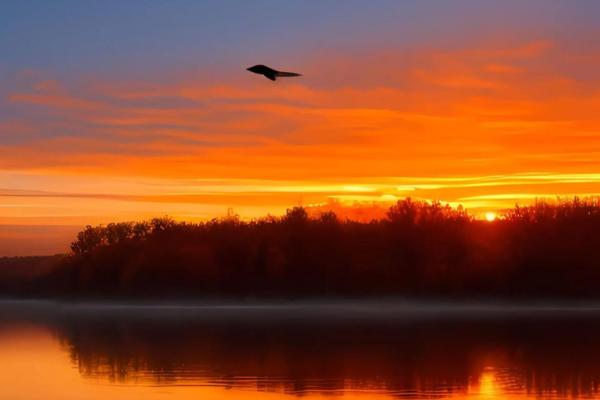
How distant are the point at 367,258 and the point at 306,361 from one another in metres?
78.8

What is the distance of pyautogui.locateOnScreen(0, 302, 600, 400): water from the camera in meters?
37.0

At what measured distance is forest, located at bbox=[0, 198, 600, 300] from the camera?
12019 centimetres

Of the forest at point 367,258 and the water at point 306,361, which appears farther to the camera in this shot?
the forest at point 367,258

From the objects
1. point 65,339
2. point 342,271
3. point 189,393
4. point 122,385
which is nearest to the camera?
point 189,393

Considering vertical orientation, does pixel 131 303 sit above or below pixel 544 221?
below

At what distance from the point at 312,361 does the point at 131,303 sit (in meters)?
90.0

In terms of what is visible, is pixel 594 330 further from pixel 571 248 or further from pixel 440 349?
pixel 571 248

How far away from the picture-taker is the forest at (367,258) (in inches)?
4732

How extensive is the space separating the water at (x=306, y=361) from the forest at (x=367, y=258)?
34.0 metres

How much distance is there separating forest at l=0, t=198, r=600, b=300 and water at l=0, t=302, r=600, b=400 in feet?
111

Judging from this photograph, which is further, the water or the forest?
the forest

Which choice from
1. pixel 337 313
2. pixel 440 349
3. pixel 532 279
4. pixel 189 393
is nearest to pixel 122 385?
pixel 189 393

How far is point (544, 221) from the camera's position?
121750 mm

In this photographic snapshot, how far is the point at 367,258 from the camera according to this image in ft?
416
